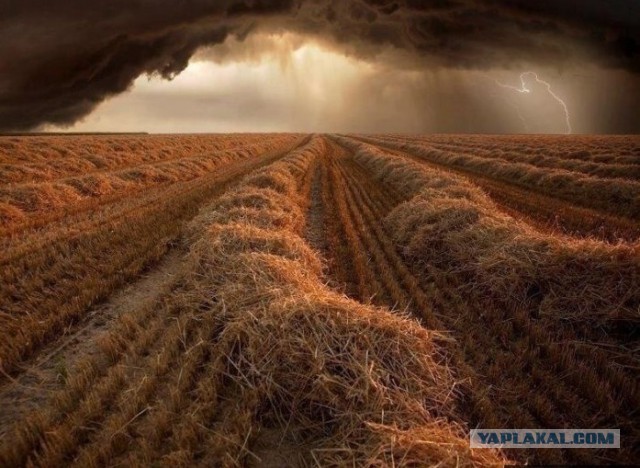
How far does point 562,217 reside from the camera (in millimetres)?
12039

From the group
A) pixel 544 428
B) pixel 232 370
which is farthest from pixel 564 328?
pixel 232 370

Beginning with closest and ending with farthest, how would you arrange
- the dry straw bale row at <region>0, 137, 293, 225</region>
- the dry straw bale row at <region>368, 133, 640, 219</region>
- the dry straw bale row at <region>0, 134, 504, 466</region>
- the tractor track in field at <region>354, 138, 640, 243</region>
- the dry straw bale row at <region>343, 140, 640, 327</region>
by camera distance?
the dry straw bale row at <region>0, 134, 504, 466</region> → the dry straw bale row at <region>343, 140, 640, 327</region> → the tractor track in field at <region>354, 138, 640, 243</region> → the dry straw bale row at <region>0, 137, 293, 225</region> → the dry straw bale row at <region>368, 133, 640, 219</region>

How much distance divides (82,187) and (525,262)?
1464 centimetres

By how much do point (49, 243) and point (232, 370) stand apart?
6660 mm

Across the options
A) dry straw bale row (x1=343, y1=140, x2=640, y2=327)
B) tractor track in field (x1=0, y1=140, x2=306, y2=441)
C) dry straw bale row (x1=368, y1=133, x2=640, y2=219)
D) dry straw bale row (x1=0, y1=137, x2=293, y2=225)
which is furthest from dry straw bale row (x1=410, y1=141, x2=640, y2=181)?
dry straw bale row (x1=0, y1=137, x2=293, y2=225)

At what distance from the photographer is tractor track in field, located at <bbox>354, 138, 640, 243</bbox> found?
10.3m

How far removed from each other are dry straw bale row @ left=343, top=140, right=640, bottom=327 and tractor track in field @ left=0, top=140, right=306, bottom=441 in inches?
199

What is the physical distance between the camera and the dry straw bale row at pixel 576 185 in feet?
43.6

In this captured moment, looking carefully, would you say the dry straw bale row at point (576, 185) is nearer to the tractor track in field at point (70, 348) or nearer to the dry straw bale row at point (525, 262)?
the dry straw bale row at point (525, 262)

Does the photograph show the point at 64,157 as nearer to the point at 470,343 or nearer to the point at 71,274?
the point at 71,274

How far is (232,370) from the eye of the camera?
4430 mm

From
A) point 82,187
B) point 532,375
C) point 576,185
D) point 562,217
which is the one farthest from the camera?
point 576,185

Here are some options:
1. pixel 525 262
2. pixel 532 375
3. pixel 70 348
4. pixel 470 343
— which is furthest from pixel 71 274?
pixel 525 262

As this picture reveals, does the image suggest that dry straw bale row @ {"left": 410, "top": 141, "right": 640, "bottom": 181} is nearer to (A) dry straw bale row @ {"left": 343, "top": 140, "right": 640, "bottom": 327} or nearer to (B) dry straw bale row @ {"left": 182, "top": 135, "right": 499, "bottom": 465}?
(A) dry straw bale row @ {"left": 343, "top": 140, "right": 640, "bottom": 327}
